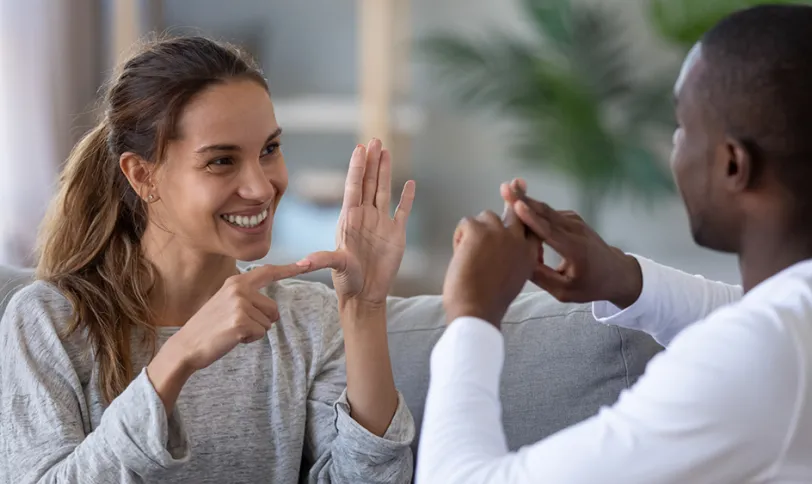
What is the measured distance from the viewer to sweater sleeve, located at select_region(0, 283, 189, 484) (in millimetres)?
1308

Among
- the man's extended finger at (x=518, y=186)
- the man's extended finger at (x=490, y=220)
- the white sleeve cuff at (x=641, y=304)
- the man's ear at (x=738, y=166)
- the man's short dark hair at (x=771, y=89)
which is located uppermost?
the man's short dark hair at (x=771, y=89)

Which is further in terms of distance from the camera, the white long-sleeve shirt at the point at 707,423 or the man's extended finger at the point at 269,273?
the man's extended finger at the point at 269,273

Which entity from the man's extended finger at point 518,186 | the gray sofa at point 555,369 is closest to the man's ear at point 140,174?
the gray sofa at point 555,369

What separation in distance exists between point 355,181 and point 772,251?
26.9 inches

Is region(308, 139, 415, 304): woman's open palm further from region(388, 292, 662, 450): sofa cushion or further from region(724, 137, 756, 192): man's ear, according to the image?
region(724, 137, 756, 192): man's ear

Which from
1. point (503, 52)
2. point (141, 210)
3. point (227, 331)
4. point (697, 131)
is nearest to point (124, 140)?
point (141, 210)

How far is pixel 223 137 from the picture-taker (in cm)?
154

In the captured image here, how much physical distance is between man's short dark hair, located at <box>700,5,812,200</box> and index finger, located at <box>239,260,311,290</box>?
0.63 meters

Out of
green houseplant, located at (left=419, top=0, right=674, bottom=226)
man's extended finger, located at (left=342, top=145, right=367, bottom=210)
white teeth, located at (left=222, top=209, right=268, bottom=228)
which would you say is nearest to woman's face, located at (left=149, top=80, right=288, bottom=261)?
white teeth, located at (left=222, top=209, right=268, bottom=228)

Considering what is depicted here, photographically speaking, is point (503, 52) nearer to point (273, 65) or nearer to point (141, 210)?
point (273, 65)

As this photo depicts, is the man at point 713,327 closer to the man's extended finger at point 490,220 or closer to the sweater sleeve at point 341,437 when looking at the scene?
the man's extended finger at point 490,220

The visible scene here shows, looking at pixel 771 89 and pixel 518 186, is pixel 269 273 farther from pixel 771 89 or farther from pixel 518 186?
pixel 771 89

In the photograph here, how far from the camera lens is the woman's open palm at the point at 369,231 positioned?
1464mm

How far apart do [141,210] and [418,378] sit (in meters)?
0.55
